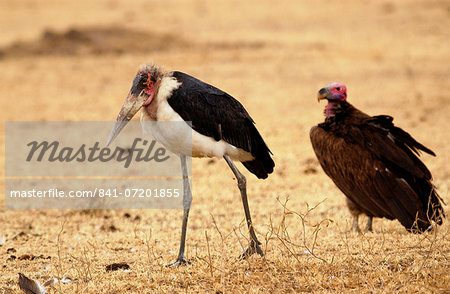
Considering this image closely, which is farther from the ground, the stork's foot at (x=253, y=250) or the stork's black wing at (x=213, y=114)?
the stork's black wing at (x=213, y=114)

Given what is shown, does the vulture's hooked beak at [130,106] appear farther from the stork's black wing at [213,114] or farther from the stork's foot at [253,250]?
the stork's foot at [253,250]

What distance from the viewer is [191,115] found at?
4645mm

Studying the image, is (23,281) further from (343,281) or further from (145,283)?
(343,281)

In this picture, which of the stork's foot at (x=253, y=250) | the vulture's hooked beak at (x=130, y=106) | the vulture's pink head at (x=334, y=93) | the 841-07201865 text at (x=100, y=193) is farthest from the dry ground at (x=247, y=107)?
the vulture's pink head at (x=334, y=93)

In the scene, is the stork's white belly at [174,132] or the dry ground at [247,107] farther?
the stork's white belly at [174,132]

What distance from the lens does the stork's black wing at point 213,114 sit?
4.65 metres

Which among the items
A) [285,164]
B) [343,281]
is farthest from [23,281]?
[285,164]

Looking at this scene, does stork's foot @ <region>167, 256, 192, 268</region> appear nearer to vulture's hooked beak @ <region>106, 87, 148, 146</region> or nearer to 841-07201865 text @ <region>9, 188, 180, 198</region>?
vulture's hooked beak @ <region>106, 87, 148, 146</region>

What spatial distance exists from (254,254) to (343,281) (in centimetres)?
86

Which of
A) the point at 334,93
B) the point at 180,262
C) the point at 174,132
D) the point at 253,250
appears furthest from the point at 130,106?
the point at 334,93

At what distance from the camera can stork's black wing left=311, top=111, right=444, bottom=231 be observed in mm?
5639

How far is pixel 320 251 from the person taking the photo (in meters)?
5.13

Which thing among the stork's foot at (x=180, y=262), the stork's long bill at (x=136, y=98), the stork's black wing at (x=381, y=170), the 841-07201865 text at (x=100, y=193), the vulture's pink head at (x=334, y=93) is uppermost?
the vulture's pink head at (x=334, y=93)

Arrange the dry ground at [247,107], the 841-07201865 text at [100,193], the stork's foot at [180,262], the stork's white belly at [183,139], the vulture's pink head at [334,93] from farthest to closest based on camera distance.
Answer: the 841-07201865 text at [100,193], the vulture's pink head at [334,93], the stork's foot at [180,262], the stork's white belly at [183,139], the dry ground at [247,107]
